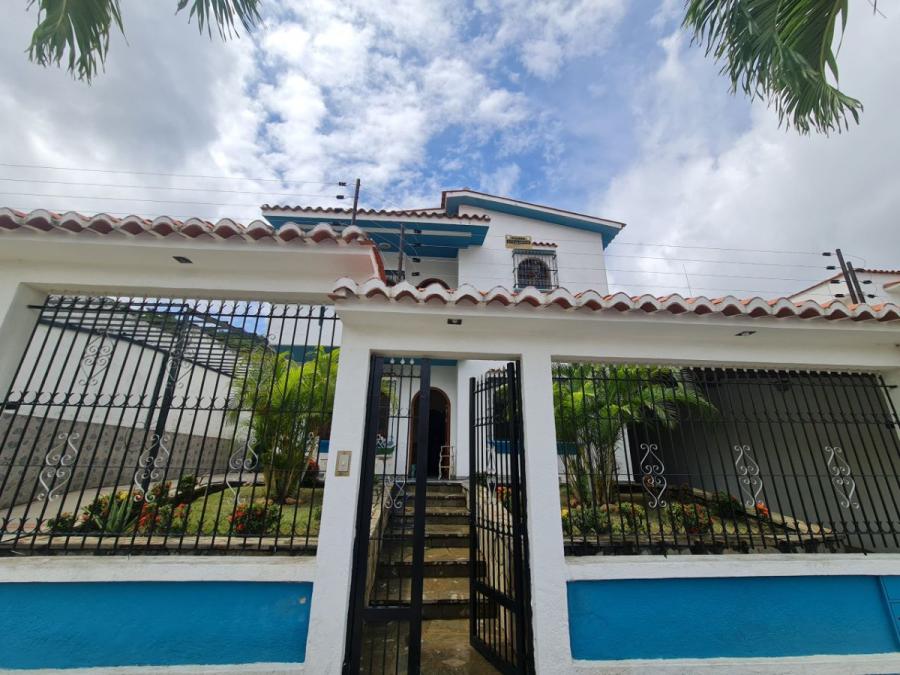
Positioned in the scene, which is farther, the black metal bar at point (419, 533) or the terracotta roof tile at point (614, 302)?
the terracotta roof tile at point (614, 302)

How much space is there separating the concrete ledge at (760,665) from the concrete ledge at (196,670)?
2.48 metres

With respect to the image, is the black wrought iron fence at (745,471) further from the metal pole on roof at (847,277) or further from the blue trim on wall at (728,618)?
the metal pole on roof at (847,277)

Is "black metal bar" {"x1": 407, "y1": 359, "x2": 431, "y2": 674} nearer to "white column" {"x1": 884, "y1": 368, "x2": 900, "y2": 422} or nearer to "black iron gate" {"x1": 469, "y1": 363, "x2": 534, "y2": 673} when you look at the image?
"black iron gate" {"x1": 469, "y1": 363, "x2": 534, "y2": 673}

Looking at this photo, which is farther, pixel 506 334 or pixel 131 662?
pixel 506 334

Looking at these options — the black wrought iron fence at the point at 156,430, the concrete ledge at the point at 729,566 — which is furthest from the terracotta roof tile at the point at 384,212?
the concrete ledge at the point at 729,566

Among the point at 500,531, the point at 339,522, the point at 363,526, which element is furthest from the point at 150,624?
the point at 500,531

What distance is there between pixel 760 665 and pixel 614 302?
356cm

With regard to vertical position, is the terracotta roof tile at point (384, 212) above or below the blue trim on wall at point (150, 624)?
above

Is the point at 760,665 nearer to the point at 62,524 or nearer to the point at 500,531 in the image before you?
the point at 500,531

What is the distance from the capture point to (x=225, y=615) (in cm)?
333

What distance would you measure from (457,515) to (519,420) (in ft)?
11.2

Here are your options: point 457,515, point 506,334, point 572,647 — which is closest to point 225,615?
point 572,647

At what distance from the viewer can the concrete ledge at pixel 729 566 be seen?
3625 millimetres

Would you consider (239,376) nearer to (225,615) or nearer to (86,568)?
(86,568)
